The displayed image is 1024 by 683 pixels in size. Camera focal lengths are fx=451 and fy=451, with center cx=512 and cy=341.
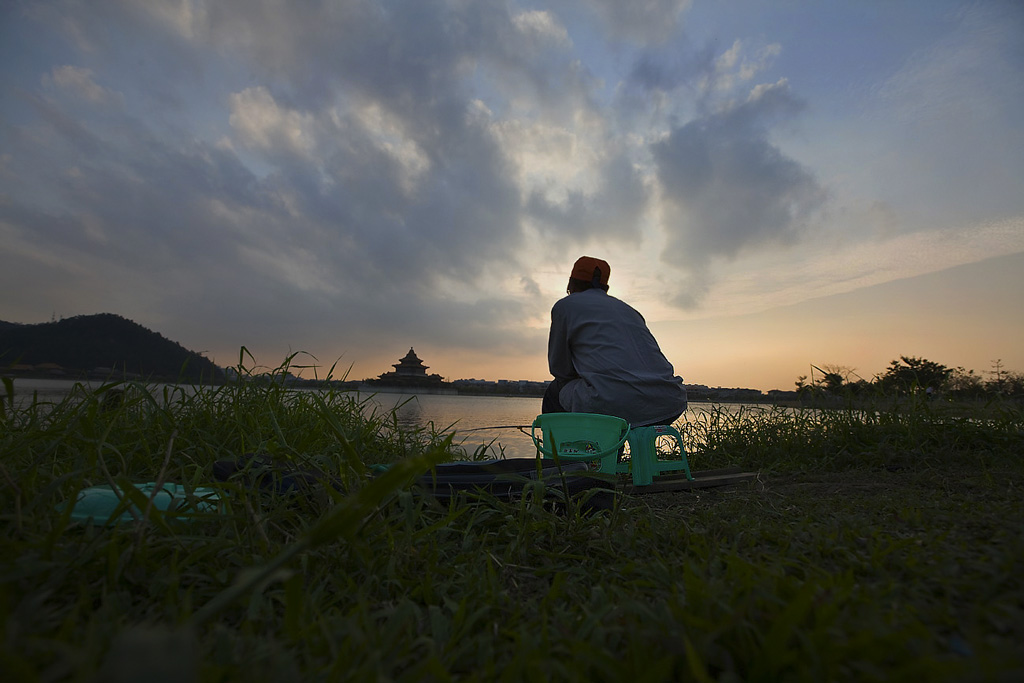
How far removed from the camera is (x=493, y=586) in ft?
3.30

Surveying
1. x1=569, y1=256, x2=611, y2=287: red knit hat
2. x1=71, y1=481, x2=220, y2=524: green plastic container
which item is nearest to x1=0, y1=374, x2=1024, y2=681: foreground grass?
x1=71, y1=481, x2=220, y2=524: green plastic container

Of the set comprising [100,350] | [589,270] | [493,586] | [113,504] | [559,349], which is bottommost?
[493,586]

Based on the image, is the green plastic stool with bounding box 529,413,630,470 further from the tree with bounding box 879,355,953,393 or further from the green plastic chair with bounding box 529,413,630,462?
the tree with bounding box 879,355,953,393

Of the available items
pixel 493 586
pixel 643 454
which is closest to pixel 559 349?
pixel 643 454

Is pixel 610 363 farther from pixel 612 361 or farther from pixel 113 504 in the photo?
pixel 113 504

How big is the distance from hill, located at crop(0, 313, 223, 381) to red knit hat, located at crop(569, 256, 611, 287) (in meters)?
2.70

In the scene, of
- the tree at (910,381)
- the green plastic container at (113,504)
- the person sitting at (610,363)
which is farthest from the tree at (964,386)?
the green plastic container at (113,504)

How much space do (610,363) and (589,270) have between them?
3.14ft

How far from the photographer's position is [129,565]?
36.1 inches

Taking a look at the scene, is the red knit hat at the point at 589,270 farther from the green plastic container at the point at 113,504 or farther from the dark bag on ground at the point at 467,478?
the green plastic container at the point at 113,504

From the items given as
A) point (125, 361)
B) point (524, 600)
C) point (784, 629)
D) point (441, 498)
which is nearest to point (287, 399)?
point (125, 361)

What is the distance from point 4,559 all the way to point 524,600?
0.99 m

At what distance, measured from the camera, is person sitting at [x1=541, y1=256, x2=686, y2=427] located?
3238 mm

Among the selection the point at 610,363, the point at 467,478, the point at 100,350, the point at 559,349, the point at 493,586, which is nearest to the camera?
the point at 493,586
